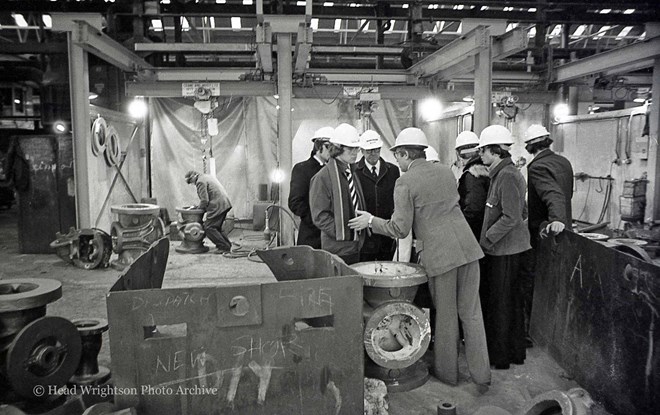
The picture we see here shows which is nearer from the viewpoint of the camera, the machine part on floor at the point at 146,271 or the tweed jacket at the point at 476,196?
the machine part on floor at the point at 146,271

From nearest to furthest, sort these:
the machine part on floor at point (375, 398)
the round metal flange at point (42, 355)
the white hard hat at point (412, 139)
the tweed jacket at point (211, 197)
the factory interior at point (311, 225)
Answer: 1. the factory interior at point (311, 225)
2. the round metal flange at point (42, 355)
3. the machine part on floor at point (375, 398)
4. the white hard hat at point (412, 139)
5. the tweed jacket at point (211, 197)

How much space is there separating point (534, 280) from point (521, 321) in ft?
2.04

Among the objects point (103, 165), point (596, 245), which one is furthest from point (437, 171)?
point (103, 165)

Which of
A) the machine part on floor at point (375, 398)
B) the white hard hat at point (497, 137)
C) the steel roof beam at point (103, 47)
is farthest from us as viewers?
the steel roof beam at point (103, 47)

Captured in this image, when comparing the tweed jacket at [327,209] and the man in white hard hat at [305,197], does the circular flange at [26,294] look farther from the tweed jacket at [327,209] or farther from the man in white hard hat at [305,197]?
the man in white hard hat at [305,197]

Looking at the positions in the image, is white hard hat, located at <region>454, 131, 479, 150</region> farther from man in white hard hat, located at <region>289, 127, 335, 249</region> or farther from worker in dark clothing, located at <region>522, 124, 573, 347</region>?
man in white hard hat, located at <region>289, 127, 335, 249</region>

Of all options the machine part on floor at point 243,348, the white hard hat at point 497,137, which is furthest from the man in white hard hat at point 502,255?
the machine part on floor at point 243,348

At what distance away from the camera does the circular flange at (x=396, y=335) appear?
3.92 meters

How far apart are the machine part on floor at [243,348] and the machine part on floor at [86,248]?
19.8ft

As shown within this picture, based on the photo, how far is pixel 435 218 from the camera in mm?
4074

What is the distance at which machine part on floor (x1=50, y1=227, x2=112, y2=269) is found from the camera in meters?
8.32

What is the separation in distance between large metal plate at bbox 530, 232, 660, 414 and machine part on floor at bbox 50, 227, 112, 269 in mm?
6629

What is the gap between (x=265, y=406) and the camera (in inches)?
117

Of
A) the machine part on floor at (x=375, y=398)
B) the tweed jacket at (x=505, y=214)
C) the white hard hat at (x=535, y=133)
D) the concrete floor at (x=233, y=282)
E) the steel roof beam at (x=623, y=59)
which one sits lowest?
the concrete floor at (x=233, y=282)
